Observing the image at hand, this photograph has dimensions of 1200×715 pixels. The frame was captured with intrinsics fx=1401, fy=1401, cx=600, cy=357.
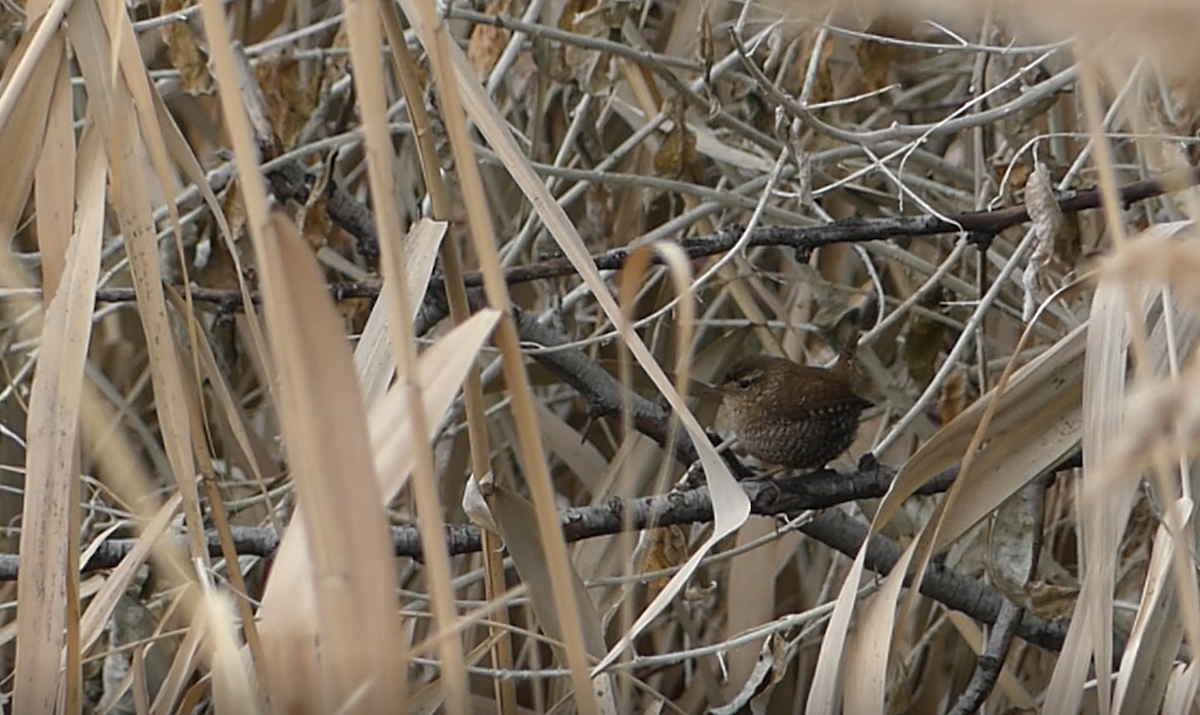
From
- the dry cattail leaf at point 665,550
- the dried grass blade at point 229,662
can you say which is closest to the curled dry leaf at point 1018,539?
the dry cattail leaf at point 665,550

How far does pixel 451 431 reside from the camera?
2.03 metres

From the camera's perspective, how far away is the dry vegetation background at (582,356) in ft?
2.23

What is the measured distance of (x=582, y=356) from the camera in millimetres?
1604

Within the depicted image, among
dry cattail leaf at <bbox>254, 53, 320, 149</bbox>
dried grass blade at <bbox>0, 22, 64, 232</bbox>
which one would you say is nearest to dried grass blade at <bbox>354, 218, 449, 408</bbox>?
dried grass blade at <bbox>0, 22, 64, 232</bbox>

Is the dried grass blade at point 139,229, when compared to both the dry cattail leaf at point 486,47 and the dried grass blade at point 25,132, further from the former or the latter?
the dry cattail leaf at point 486,47

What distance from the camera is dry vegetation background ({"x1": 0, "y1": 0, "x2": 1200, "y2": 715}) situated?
0.68 m

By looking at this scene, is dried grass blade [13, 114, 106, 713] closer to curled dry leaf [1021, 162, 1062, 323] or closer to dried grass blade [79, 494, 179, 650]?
dried grass blade [79, 494, 179, 650]

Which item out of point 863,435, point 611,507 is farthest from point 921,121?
point 611,507


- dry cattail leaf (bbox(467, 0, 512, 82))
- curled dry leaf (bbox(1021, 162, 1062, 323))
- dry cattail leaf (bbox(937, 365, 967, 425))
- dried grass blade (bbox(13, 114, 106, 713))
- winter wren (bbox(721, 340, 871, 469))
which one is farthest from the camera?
winter wren (bbox(721, 340, 871, 469))

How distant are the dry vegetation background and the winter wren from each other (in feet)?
0.18

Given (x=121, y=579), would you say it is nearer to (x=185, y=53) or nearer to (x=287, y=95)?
(x=185, y=53)

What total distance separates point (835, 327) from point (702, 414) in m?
0.35

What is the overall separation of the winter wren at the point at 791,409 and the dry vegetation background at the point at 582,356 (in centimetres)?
5

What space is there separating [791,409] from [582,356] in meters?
0.57
